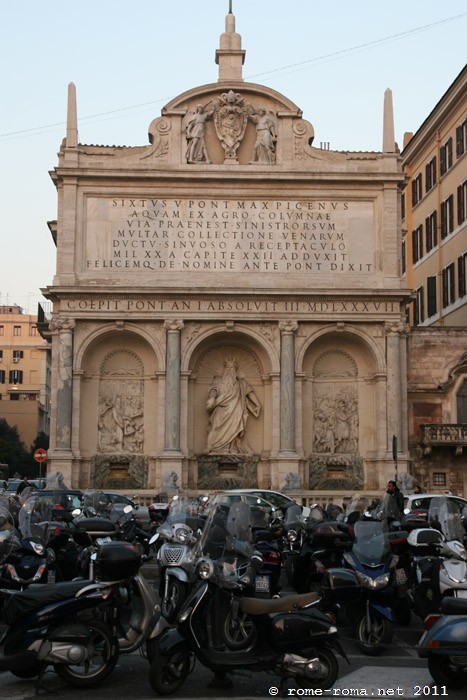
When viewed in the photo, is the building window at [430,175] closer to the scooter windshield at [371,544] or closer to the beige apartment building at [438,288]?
the beige apartment building at [438,288]

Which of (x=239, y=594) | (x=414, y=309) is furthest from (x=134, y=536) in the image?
(x=414, y=309)

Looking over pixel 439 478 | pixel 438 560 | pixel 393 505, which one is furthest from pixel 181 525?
pixel 439 478

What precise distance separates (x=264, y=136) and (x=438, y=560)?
28.7 m

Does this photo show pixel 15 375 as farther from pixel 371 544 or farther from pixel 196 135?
pixel 371 544

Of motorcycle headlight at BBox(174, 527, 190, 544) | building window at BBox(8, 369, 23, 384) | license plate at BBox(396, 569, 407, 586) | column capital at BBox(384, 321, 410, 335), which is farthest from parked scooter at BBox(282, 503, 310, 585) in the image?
building window at BBox(8, 369, 23, 384)

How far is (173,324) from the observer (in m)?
40.0

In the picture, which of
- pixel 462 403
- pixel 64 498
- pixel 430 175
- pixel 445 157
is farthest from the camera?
pixel 430 175

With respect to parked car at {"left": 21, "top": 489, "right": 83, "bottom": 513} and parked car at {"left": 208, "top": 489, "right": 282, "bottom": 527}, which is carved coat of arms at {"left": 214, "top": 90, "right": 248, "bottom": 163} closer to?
parked car at {"left": 208, "top": 489, "right": 282, "bottom": 527}

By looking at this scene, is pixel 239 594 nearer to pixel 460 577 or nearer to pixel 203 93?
pixel 460 577

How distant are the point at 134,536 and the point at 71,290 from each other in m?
21.6

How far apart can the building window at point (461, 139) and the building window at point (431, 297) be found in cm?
701

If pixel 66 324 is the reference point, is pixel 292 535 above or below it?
below

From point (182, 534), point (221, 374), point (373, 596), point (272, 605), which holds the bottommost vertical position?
point (373, 596)

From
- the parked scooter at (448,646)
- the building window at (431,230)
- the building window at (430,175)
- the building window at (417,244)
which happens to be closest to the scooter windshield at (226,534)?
the parked scooter at (448,646)
